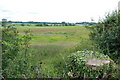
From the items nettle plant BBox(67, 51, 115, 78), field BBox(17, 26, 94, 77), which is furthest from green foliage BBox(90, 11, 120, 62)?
nettle plant BBox(67, 51, 115, 78)

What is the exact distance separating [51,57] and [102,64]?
75.1 inches

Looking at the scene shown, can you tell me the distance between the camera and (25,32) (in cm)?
364

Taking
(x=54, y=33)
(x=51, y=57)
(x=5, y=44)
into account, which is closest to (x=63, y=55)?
(x=51, y=57)

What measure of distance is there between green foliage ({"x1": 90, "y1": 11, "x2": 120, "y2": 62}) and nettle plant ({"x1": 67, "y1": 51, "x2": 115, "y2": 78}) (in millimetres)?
1147

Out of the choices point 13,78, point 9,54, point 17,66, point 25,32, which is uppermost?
point 25,32

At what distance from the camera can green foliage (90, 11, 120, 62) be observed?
522cm

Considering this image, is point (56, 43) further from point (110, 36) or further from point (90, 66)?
point (90, 66)

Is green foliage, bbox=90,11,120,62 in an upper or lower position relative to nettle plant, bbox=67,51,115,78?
upper

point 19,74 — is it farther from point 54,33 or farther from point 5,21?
point 54,33

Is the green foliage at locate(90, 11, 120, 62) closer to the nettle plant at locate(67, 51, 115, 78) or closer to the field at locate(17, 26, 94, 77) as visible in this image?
the field at locate(17, 26, 94, 77)

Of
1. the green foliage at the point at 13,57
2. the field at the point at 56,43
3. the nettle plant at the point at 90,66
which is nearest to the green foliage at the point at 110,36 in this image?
the field at the point at 56,43

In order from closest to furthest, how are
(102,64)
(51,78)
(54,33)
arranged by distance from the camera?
(51,78)
(102,64)
(54,33)

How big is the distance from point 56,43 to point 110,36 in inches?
61.3

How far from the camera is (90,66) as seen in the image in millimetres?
3758
